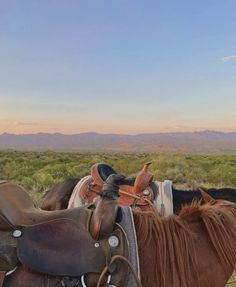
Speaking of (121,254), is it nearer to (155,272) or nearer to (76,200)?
(155,272)

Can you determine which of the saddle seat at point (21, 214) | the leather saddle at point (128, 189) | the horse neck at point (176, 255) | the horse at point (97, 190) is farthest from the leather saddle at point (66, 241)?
the leather saddle at point (128, 189)

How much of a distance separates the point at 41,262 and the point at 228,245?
0.95m

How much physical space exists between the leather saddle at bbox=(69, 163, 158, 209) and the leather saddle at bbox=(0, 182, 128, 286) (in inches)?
97.6

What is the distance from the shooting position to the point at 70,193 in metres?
5.01

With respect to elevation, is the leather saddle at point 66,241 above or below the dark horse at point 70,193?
above

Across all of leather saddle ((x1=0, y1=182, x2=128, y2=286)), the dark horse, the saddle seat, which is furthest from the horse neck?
the dark horse

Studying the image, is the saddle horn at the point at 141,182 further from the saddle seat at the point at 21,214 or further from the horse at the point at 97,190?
the saddle seat at the point at 21,214

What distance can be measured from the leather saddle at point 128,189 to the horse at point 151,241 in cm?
228

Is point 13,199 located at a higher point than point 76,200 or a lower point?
higher

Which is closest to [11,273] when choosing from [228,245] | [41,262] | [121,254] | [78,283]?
[41,262]

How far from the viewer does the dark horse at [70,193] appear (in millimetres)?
4211

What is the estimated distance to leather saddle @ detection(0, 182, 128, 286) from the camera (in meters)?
1.78

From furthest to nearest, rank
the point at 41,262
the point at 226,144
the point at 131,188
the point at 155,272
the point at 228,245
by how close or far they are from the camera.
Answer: the point at 226,144
the point at 131,188
the point at 228,245
the point at 155,272
the point at 41,262

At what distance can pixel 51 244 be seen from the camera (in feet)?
5.99
